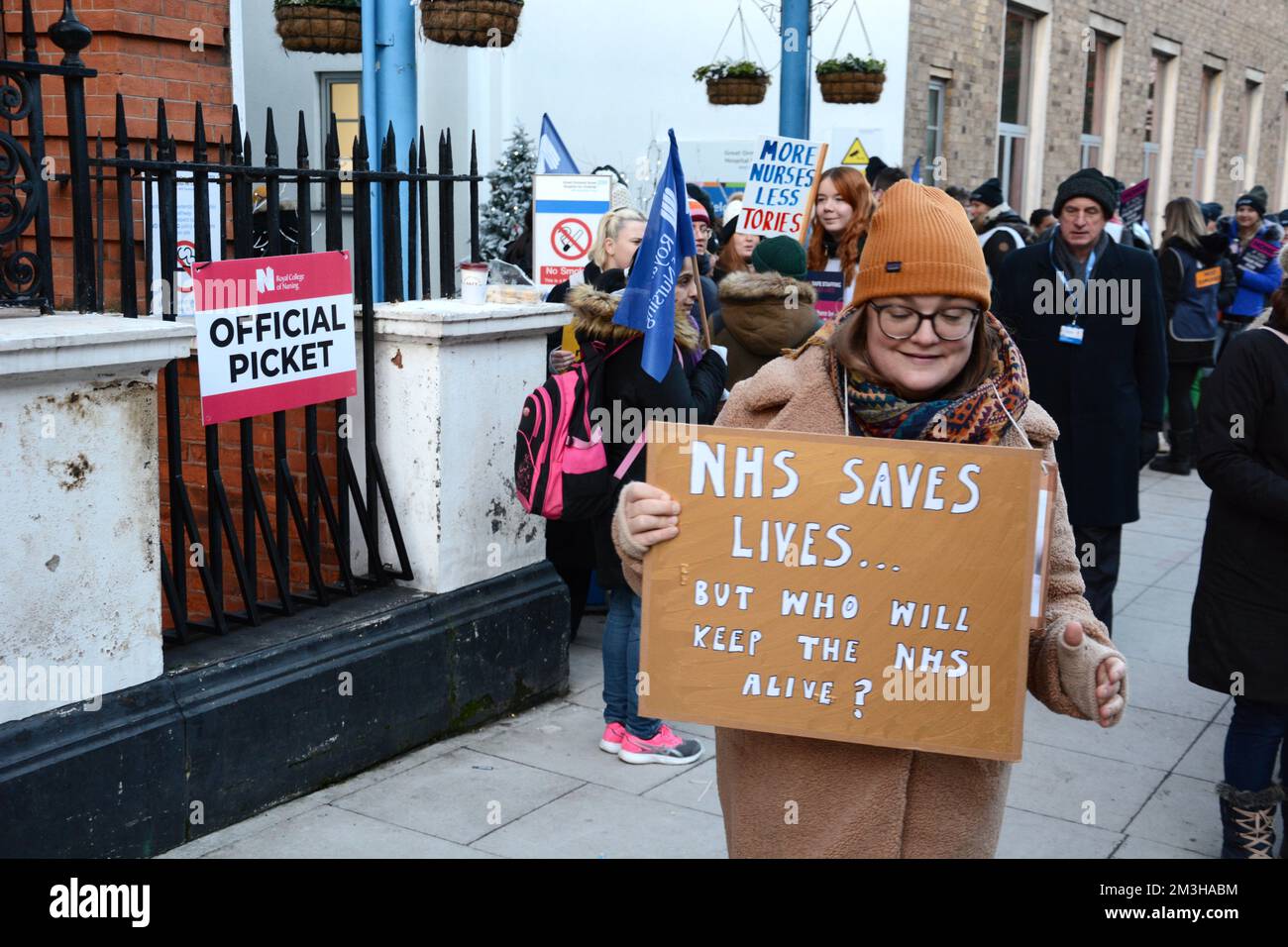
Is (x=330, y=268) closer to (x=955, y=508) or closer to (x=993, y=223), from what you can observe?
(x=955, y=508)

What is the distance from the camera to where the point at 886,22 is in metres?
14.6

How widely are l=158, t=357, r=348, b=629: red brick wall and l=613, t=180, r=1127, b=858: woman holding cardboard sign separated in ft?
9.65

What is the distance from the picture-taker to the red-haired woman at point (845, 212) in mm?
7095

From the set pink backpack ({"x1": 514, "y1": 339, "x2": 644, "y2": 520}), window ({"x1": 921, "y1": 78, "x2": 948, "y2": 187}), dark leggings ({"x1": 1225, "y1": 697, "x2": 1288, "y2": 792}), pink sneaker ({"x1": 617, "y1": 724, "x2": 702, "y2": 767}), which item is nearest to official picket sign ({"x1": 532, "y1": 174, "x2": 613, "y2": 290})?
pink backpack ({"x1": 514, "y1": 339, "x2": 644, "y2": 520})

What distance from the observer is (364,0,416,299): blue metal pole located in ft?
21.4

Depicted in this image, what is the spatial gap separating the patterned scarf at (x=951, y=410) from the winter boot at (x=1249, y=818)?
2.30m

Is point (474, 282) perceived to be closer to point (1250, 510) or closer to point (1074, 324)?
point (1074, 324)

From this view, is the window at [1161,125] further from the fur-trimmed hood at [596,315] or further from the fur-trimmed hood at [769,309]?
the fur-trimmed hood at [596,315]

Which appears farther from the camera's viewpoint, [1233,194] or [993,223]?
[1233,194]

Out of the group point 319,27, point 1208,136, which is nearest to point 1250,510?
point 319,27

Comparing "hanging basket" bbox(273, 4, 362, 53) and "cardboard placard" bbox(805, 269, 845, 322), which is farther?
"hanging basket" bbox(273, 4, 362, 53)

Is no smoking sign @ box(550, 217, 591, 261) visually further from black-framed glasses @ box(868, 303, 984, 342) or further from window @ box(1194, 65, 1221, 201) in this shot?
window @ box(1194, 65, 1221, 201)

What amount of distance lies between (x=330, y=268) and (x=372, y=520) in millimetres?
959
